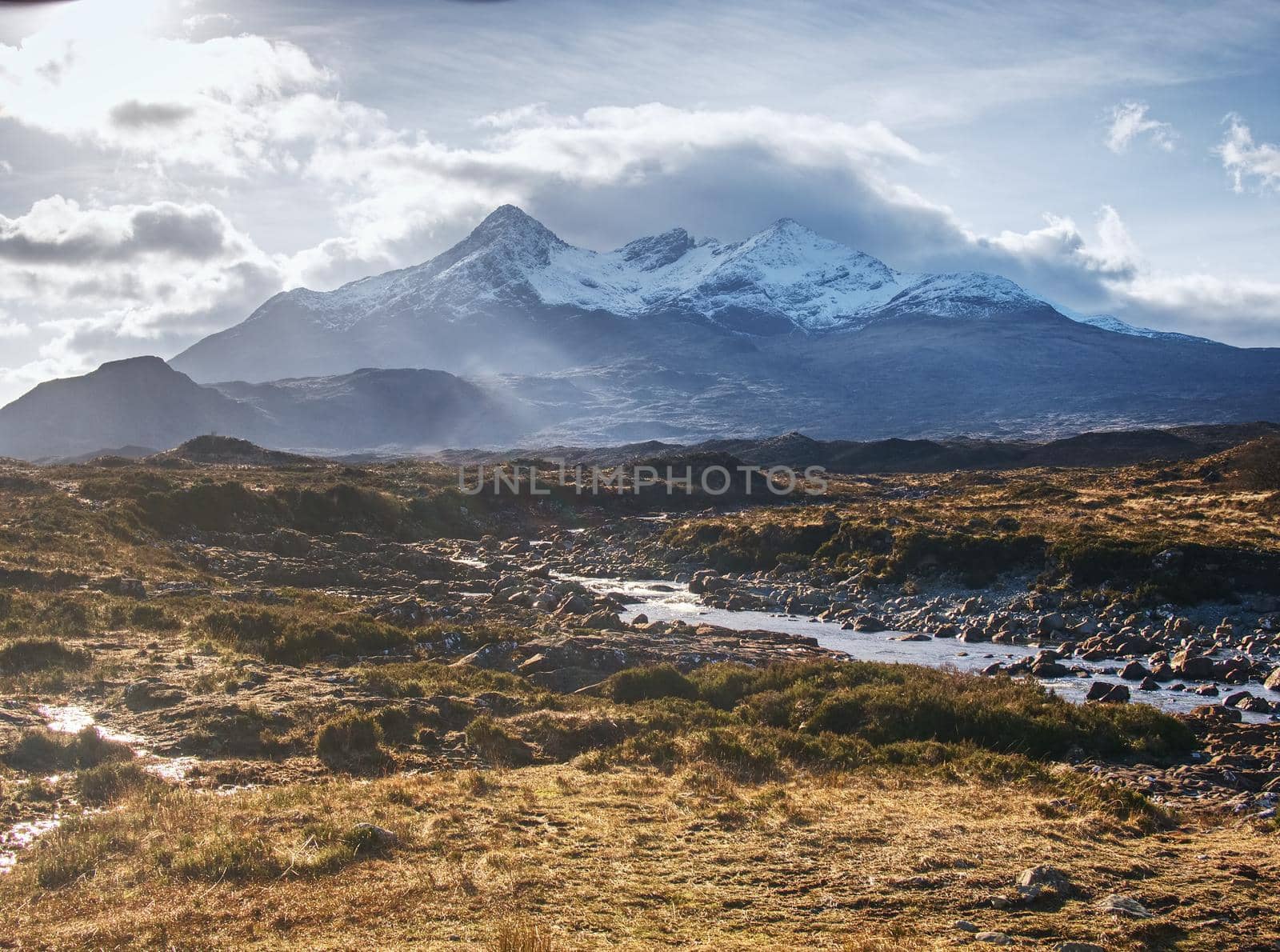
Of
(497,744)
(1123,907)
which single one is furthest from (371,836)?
(1123,907)

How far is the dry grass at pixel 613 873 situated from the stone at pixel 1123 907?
0.18 metres

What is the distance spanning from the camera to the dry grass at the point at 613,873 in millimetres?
10078

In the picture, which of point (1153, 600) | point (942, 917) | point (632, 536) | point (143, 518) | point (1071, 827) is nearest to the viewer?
point (942, 917)

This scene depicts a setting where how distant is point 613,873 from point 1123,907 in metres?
6.25

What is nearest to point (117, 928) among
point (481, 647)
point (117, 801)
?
point (117, 801)

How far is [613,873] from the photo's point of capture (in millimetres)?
12008

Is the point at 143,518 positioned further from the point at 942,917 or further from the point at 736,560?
the point at 942,917

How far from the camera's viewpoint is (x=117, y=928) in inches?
391

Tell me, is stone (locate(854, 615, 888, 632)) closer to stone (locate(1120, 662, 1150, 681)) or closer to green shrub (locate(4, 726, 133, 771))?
stone (locate(1120, 662, 1150, 681))

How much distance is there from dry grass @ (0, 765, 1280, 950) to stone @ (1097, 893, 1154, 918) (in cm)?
18

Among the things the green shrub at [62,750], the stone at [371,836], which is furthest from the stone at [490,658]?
the stone at [371,836]

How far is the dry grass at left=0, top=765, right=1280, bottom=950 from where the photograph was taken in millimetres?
10078

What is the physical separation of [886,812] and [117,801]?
40.6ft

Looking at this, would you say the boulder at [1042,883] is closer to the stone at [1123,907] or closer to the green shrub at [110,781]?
the stone at [1123,907]
